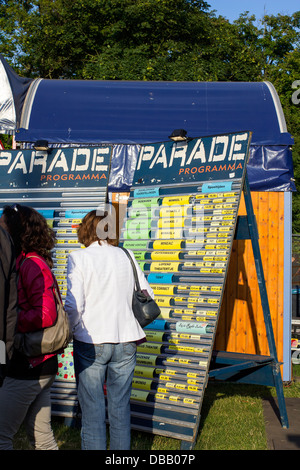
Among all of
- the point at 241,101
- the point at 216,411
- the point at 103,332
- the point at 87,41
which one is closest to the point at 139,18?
the point at 87,41

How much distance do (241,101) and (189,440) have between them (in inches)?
216

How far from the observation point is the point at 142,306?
13.6 ft

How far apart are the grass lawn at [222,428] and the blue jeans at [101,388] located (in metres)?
1.22

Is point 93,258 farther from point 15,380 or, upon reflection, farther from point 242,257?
point 242,257

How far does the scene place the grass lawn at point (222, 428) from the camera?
5.30 meters

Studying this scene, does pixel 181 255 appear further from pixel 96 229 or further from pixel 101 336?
pixel 101 336

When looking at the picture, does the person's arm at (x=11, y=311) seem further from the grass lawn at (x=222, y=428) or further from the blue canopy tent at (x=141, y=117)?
the blue canopy tent at (x=141, y=117)

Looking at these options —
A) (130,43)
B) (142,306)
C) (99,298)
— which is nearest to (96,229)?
(99,298)

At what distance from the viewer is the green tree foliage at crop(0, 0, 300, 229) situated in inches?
819

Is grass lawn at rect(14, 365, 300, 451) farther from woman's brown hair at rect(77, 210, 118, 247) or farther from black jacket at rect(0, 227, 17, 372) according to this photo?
black jacket at rect(0, 227, 17, 372)

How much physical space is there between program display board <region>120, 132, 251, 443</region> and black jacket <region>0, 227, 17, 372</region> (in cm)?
231

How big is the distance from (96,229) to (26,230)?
0.55m

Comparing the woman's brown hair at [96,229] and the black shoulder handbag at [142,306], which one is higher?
the woman's brown hair at [96,229]

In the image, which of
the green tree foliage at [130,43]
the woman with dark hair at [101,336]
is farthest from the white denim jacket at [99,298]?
the green tree foliage at [130,43]
